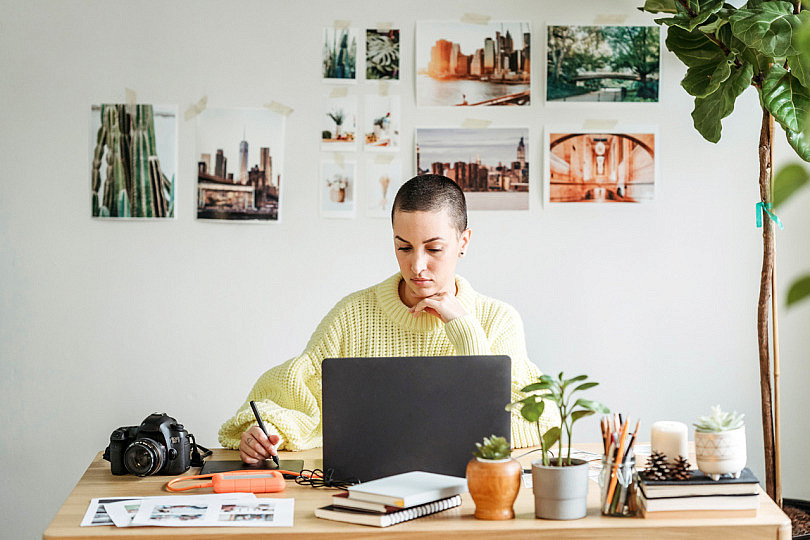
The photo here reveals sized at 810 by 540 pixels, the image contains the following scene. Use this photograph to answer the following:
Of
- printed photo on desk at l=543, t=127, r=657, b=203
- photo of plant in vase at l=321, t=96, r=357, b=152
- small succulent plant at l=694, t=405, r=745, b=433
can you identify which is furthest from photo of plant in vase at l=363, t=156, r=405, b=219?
small succulent plant at l=694, t=405, r=745, b=433

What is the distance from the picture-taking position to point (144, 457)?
159cm

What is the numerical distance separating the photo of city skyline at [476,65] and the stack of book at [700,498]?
5.58ft

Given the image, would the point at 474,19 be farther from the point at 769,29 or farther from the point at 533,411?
the point at 533,411

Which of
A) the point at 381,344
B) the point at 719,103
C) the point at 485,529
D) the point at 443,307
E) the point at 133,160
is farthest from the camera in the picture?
the point at 133,160

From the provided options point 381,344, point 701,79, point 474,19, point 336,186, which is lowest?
point 381,344

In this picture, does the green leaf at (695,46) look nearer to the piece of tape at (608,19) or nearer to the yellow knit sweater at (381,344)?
the piece of tape at (608,19)

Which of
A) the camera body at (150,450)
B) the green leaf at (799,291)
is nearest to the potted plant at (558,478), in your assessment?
the camera body at (150,450)

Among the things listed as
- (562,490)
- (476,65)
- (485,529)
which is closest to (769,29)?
(476,65)

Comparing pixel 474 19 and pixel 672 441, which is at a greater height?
pixel 474 19

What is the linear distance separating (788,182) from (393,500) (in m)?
1.00

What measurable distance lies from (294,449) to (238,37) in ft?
4.94

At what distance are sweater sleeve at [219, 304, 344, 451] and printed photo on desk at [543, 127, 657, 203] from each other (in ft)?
3.59

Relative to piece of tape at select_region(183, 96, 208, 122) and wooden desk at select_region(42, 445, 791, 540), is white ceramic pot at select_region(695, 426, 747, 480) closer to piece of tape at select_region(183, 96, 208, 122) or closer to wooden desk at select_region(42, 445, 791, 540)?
wooden desk at select_region(42, 445, 791, 540)

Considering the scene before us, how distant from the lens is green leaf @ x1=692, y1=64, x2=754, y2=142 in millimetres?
2318
